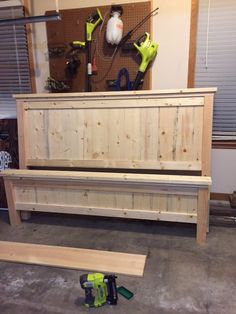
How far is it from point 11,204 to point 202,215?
71.9 inches

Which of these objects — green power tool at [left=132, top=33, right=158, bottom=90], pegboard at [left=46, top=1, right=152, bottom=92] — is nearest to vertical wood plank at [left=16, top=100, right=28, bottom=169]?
pegboard at [left=46, top=1, right=152, bottom=92]

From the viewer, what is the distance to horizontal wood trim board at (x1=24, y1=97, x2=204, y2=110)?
234 centimetres

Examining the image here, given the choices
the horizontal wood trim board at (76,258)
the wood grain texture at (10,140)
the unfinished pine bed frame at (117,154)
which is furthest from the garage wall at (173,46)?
the horizontal wood trim board at (76,258)

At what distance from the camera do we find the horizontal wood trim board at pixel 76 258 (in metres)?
1.96

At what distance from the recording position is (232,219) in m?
2.64

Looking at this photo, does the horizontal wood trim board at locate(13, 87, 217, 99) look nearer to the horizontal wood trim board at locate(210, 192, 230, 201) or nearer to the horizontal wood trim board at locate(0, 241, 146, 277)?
the horizontal wood trim board at locate(210, 192, 230, 201)

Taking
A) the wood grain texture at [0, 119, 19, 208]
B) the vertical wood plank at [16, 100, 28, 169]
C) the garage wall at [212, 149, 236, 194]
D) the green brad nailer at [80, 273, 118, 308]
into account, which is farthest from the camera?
the wood grain texture at [0, 119, 19, 208]

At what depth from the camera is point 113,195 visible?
246 cm

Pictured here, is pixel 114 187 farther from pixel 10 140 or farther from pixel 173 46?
pixel 173 46

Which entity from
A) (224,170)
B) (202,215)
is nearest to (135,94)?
(202,215)

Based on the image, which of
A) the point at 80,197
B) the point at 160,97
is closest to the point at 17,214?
the point at 80,197

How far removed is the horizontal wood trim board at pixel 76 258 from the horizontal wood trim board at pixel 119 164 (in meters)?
0.80

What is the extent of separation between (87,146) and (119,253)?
3.44ft

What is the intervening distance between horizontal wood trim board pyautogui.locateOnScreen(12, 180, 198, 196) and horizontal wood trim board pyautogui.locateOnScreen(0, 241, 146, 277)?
543mm
